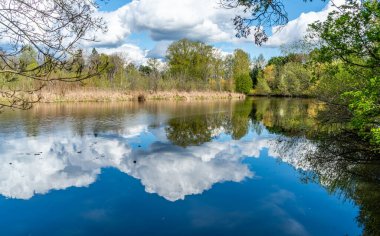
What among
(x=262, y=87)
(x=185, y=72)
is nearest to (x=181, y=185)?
(x=185, y=72)

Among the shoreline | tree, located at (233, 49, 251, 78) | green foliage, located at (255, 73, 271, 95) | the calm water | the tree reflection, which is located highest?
tree, located at (233, 49, 251, 78)

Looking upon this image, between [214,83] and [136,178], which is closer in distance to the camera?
[136,178]

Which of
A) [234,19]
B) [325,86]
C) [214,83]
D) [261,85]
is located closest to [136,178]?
[234,19]

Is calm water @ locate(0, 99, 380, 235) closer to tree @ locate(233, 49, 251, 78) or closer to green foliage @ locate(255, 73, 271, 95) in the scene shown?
tree @ locate(233, 49, 251, 78)

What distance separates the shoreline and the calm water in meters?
16.4

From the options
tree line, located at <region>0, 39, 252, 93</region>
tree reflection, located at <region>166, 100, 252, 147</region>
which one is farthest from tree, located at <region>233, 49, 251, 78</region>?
tree reflection, located at <region>166, 100, 252, 147</region>

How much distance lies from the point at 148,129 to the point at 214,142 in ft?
15.9

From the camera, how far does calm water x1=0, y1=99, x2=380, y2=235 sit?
6441 mm

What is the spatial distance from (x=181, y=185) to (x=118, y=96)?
98.8ft

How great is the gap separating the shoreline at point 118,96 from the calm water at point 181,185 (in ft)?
53.8

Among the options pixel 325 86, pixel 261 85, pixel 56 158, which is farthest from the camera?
pixel 261 85

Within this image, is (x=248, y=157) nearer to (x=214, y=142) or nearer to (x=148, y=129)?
(x=214, y=142)

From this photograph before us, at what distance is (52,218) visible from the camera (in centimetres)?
659

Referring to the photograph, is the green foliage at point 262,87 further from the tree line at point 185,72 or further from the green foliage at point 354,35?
the green foliage at point 354,35
